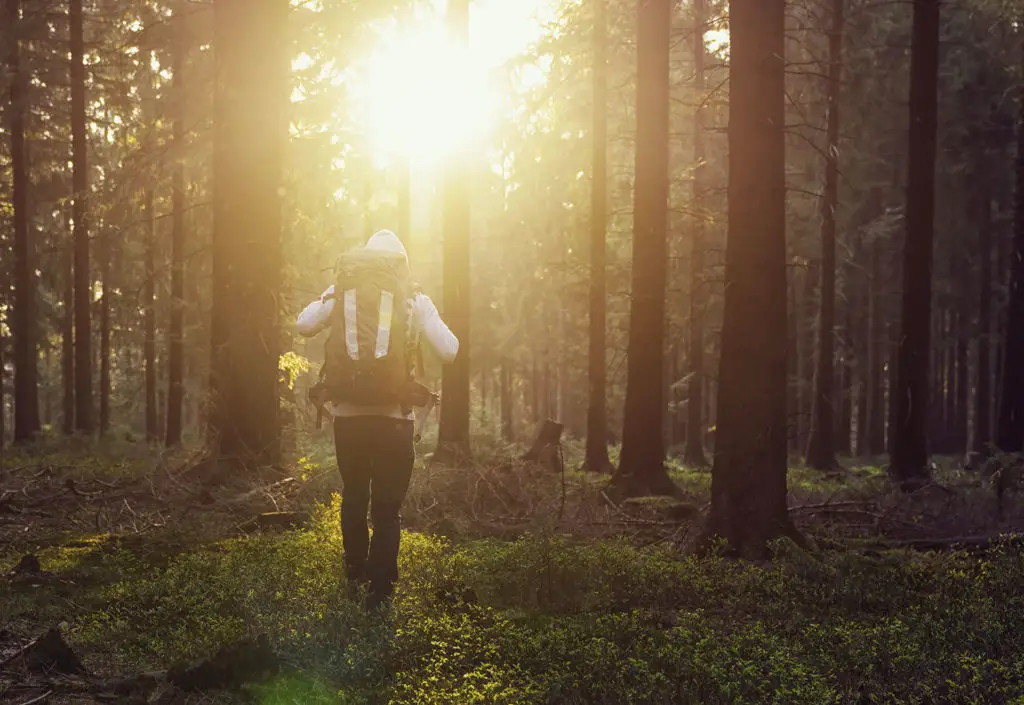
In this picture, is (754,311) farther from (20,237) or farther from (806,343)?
(806,343)

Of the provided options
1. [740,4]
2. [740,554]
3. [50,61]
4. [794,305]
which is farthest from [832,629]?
[794,305]

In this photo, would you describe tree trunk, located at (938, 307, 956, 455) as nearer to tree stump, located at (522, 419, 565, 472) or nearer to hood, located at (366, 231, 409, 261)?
tree stump, located at (522, 419, 565, 472)

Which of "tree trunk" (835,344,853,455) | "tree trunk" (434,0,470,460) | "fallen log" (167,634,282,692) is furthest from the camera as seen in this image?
"tree trunk" (835,344,853,455)

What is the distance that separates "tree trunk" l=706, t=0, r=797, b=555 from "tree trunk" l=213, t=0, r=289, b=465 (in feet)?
20.3

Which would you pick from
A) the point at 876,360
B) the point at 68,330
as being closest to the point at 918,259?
the point at 68,330

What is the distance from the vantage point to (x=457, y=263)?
1900 cm

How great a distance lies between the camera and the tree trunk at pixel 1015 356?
20.1 metres

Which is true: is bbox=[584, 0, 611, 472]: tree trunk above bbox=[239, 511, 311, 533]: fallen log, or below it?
above

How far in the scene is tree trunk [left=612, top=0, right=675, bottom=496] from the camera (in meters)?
15.7

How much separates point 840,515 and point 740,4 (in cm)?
637

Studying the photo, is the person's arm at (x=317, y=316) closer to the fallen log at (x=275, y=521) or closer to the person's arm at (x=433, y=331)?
the person's arm at (x=433, y=331)

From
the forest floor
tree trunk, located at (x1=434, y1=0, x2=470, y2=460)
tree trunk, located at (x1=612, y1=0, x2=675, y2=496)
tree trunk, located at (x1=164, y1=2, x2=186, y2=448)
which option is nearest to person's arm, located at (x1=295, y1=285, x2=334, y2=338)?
the forest floor

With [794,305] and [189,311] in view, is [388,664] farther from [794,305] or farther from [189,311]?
[794,305]

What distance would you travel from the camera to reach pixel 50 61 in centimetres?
2323
